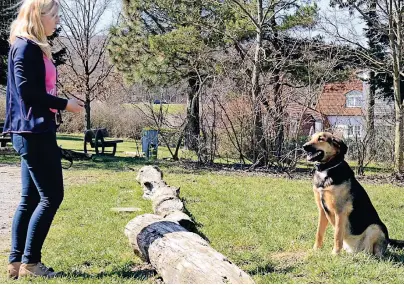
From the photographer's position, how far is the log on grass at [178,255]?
3.72 meters

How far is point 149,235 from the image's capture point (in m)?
5.00

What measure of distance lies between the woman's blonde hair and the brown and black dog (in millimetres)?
2715

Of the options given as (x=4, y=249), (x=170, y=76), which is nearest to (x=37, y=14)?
(x=4, y=249)

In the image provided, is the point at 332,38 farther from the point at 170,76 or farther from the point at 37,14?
the point at 37,14

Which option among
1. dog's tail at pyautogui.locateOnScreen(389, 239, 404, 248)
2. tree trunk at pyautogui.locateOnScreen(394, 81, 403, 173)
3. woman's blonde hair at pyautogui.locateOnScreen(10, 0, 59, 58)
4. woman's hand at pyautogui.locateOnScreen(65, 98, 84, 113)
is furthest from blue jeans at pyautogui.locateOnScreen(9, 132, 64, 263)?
tree trunk at pyautogui.locateOnScreen(394, 81, 403, 173)

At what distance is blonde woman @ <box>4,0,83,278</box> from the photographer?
4055mm

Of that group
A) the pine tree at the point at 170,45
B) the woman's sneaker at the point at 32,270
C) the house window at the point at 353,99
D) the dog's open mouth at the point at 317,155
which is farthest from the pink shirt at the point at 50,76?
the house window at the point at 353,99

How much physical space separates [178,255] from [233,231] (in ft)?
7.42

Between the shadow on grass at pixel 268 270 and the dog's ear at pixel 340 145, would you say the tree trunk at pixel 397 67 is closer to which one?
the dog's ear at pixel 340 145

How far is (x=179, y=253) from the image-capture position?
14.0 feet

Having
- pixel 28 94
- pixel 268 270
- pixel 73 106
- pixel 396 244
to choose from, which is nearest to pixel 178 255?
pixel 268 270

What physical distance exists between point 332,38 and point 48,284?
13.8 m

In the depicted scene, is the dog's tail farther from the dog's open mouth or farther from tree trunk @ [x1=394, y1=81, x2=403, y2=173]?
tree trunk @ [x1=394, y1=81, x2=403, y2=173]

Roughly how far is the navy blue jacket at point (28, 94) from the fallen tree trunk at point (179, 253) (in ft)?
4.72
